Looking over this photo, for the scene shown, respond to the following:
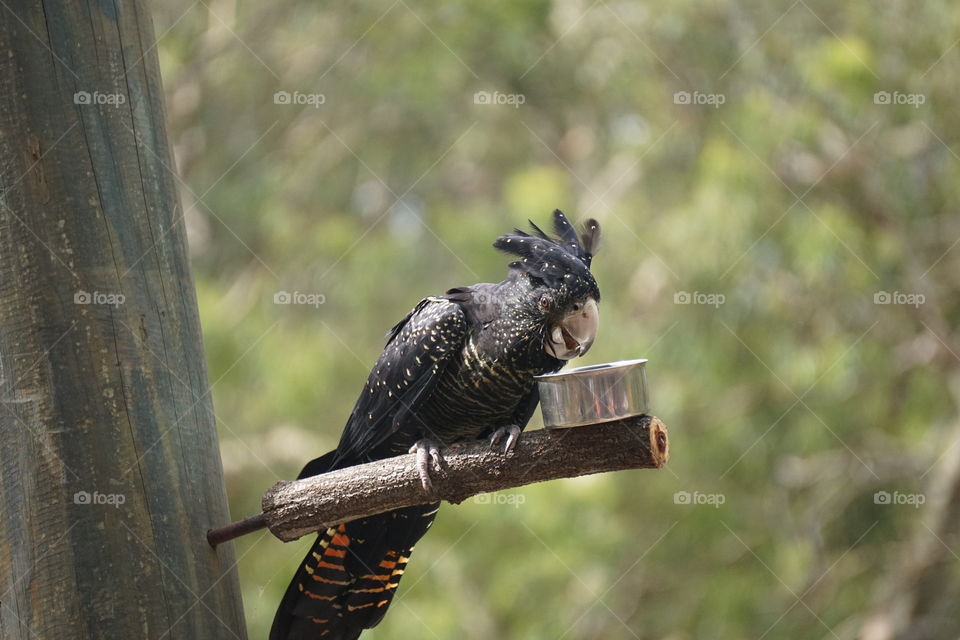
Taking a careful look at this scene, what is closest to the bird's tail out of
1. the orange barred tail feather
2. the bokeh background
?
the orange barred tail feather

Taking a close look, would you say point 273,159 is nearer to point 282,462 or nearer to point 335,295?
point 335,295

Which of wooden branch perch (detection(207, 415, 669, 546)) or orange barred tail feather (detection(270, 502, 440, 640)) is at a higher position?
wooden branch perch (detection(207, 415, 669, 546))

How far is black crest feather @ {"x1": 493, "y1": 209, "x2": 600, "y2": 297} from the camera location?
3.06m

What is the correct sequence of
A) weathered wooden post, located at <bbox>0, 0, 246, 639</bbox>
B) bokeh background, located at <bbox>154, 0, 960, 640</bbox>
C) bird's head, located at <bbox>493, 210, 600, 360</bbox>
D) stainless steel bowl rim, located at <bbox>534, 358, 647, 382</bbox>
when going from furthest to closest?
bokeh background, located at <bbox>154, 0, 960, 640</bbox>
bird's head, located at <bbox>493, 210, 600, 360</bbox>
weathered wooden post, located at <bbox>0, 0, 246, 639</bbox>
stainless steel bowl rim, located at <bbox>534, 358, 647, 382</bbox>

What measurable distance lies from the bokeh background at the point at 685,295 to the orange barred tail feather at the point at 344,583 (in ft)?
11.5

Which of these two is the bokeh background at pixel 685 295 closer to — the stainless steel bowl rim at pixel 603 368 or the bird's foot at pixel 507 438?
the bird's foot at pixel 507 438

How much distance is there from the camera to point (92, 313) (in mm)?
2527

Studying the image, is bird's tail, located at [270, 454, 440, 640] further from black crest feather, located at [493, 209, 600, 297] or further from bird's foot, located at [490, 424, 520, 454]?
black crest feather, located at [493, 209, 600, 297]

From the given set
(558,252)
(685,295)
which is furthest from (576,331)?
(685,295)

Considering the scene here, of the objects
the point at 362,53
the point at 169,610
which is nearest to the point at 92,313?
the point at 169,610

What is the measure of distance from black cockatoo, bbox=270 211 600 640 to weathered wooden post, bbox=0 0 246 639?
22.6 inches

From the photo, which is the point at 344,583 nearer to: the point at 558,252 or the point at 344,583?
the point at 344,583

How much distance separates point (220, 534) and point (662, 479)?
552 cm

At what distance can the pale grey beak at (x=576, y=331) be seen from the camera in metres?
3.06
